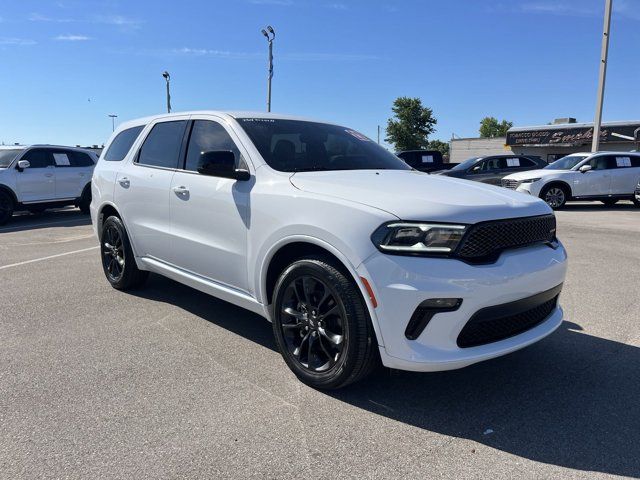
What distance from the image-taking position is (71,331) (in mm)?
4305

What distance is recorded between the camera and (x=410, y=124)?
2360 inches

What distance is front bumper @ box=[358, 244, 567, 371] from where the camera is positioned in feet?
8.76

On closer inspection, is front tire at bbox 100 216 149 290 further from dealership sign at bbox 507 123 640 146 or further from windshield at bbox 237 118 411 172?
dealership sign at bbox 507 123 640 146

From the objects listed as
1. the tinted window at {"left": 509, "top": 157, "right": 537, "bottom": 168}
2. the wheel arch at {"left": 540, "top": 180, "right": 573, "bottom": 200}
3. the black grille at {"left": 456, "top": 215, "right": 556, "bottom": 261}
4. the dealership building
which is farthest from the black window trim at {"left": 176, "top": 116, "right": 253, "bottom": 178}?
the dealership building

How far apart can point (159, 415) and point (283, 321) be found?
3.10ft

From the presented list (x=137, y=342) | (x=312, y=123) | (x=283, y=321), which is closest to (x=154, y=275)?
(x=137, y=342)

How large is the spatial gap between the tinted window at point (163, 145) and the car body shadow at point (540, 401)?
6.21 ft

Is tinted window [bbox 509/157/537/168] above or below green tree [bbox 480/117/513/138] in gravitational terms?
below

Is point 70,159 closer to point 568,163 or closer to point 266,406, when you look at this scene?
point 266,406

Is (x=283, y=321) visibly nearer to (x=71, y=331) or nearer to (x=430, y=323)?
(x=430, y=323)

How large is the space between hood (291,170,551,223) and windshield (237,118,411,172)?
0.26 meters

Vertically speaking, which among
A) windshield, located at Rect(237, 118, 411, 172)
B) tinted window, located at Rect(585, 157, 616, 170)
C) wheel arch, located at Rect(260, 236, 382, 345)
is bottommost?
wheel arch, located at Rect(260, 236, 382, 345)

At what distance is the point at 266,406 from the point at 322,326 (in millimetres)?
574

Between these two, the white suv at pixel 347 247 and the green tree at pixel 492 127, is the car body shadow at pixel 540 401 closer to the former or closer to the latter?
the white suv at pixel 347 247
